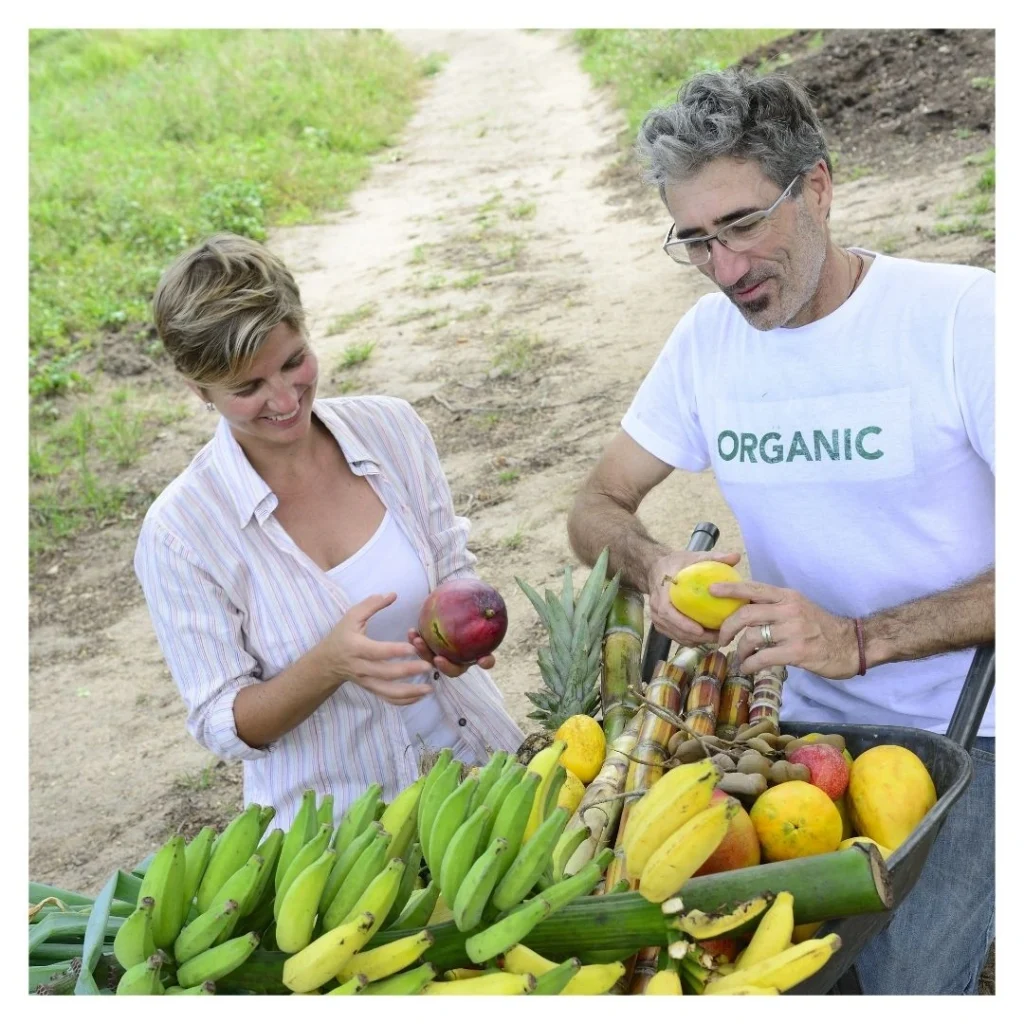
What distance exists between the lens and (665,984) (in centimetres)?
171

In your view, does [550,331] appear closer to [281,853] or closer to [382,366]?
[382,366]

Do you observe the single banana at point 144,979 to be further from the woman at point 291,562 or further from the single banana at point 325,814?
the woman at point 291,562

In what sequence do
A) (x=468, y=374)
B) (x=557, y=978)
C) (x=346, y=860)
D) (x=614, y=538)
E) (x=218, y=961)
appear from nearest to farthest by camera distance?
(x=557, y=978)
(x=218, y=961)
(x=346, y=860)
(x=614, y=538)
(x=468, y=374)

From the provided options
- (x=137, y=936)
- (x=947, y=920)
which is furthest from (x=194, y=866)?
(x=947, y=920)

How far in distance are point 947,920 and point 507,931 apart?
128cm

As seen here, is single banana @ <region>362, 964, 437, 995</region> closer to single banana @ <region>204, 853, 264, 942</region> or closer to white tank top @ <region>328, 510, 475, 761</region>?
single banana @ <region>204, 853, 264, 942</region>

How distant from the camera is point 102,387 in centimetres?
953

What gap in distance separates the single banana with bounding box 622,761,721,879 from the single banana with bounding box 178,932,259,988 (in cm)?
59

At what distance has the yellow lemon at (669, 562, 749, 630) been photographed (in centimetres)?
244

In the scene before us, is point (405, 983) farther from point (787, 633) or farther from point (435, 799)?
point (787, 633)

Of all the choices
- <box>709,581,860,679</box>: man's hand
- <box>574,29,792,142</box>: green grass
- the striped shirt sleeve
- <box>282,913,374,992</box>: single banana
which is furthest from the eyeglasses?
<box>574,29,792,142</box>: green grass

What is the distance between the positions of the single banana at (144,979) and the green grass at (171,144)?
8529 millimetres

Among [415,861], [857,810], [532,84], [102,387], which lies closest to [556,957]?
[415,861]

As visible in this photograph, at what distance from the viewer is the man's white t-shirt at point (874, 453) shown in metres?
2.63
